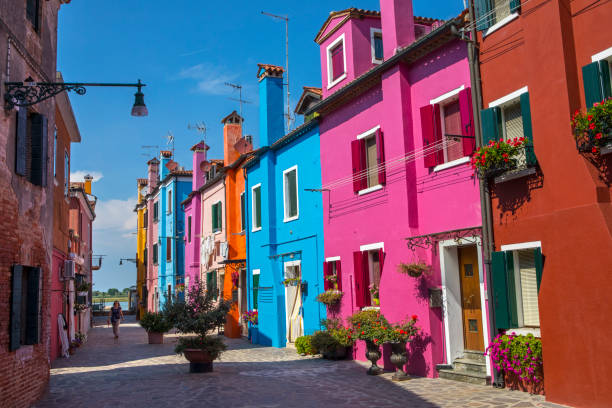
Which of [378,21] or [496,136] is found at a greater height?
[378,21]

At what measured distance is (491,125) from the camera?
400 inches

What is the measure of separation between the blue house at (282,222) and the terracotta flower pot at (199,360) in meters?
3.88

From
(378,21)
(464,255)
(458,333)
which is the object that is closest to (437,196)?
(464,255)

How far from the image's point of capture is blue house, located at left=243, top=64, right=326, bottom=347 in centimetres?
1708

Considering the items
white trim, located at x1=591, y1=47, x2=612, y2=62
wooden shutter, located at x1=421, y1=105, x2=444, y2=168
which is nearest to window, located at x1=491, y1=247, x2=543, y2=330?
wooden shutter, located at x1=421, y1=105, x2=444, y2=168

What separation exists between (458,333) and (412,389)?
1710 millimetres

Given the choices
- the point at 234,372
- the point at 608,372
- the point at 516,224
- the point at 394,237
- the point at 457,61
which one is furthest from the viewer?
the point at 234,372

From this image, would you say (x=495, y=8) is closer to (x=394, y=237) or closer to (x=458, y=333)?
(x=394, y=237)

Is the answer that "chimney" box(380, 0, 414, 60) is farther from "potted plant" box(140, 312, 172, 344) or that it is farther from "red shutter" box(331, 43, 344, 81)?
"potted plant" box(140, 312, 172, 344)

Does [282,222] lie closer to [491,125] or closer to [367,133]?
[367,133]

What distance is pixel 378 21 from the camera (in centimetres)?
1556

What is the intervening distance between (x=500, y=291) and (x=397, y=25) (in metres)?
6.81

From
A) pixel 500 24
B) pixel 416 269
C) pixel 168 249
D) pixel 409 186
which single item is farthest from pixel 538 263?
pixel 168 249

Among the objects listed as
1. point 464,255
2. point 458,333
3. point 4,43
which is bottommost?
point 458,333
